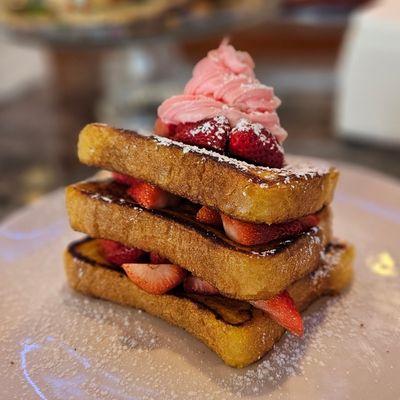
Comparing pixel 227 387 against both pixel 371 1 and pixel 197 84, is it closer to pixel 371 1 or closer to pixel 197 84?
pixel 197 84

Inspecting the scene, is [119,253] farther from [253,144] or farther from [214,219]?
[253,144]

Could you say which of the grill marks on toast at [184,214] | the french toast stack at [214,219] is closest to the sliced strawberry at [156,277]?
the french toast stack at [214,219]

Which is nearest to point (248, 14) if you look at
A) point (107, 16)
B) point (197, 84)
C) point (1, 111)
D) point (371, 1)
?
point (107, 16)

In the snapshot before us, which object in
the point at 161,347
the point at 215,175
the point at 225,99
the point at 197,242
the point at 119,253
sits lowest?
the point at 161,347

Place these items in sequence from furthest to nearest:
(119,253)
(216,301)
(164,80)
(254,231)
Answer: (164,80) → (119,253) → (216,301) → (254,231)

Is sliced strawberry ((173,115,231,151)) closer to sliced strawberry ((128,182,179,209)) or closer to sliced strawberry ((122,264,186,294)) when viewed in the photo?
sliced strawberry ((128,182,179,209))

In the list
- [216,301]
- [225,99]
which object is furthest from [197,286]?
[225,99]

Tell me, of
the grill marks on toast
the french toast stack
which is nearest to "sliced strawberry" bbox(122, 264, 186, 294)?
the french toast stack
